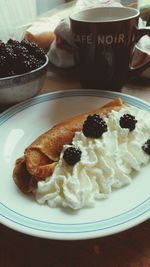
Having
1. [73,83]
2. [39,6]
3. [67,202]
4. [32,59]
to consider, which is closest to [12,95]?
[32,59]

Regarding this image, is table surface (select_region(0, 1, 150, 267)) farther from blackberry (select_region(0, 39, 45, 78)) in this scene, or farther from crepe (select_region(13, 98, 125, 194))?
blackberry (select_region(0, 39, 45, 78))

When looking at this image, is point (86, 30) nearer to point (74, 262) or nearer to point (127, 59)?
point (127, 59)

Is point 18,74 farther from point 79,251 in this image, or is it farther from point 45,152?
point 79,251

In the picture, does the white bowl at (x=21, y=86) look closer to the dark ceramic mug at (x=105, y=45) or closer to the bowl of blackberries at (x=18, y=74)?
the bowl of blackberries at (x=18, y=74)

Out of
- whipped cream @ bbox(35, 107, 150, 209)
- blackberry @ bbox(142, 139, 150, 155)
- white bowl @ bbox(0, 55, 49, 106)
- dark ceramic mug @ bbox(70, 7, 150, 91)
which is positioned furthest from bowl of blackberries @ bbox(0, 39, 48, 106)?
blackberry @ bbox(142, 139, 150, 155)

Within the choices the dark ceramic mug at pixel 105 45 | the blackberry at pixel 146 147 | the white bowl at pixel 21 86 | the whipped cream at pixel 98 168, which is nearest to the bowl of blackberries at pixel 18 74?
the white bowl at pixel 21 86

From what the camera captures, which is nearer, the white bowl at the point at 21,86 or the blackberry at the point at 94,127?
the blackberry at the point at 94,127
